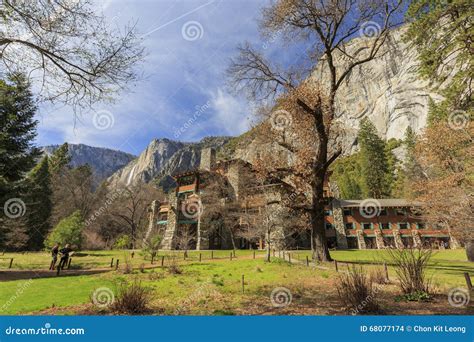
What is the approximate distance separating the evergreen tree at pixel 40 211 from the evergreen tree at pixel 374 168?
209ft

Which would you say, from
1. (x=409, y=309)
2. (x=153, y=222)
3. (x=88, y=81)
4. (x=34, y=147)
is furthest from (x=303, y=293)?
Result: (x=153, y=222)

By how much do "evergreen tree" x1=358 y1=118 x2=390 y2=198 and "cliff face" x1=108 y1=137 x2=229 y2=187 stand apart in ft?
292

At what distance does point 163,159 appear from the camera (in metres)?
153

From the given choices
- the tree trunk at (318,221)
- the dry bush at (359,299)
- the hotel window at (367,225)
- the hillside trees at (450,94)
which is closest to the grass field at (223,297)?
the dry bush at (359,299)

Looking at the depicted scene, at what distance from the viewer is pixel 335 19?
1437cm

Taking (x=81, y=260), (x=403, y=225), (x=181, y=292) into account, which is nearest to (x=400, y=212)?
(x=403, y=225)

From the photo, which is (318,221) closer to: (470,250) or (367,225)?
(470,250)

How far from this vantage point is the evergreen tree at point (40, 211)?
118 ft

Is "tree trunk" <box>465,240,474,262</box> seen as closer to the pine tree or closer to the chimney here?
the chimney

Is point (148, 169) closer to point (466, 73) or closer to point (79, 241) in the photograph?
point (79, 241)

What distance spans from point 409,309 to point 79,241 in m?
27.3

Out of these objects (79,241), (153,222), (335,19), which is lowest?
(79,241)

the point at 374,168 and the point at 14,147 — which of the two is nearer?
the point at 14,147

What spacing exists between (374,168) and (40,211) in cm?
6782
